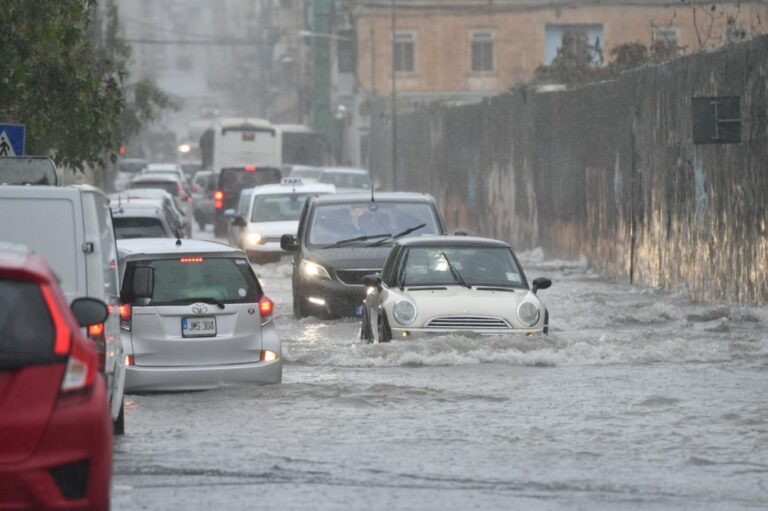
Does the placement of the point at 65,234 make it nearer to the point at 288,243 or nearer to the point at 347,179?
the point at 288,243

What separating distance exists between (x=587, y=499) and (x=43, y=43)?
13712mm

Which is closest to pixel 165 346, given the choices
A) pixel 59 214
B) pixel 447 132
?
pixel 59 214

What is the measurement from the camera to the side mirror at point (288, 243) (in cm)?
2422

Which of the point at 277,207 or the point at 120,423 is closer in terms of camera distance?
the point at 120,423

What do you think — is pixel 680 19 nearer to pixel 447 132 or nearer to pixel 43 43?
pixel 447 132

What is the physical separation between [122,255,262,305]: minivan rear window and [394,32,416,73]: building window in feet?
223

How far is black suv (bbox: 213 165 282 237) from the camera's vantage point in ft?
159

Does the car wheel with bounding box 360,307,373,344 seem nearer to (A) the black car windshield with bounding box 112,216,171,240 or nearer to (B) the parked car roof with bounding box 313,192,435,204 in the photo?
(A) the black car windshield with bounding box 112,216,171,240

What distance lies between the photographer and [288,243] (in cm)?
2436

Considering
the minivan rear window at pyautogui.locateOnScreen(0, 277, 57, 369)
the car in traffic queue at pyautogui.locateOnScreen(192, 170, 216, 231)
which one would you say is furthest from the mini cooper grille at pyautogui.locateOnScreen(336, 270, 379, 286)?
the car in traffic queue at pyautogui.locateOnScreen(192, 170, 216, 231)

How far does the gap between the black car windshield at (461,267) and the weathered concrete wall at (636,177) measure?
5092 millimetres

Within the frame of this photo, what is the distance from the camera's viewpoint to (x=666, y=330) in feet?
73.4

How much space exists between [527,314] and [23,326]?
1093 centimetres

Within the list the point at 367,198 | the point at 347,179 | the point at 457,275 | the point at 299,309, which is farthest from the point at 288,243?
the point at 347,179
